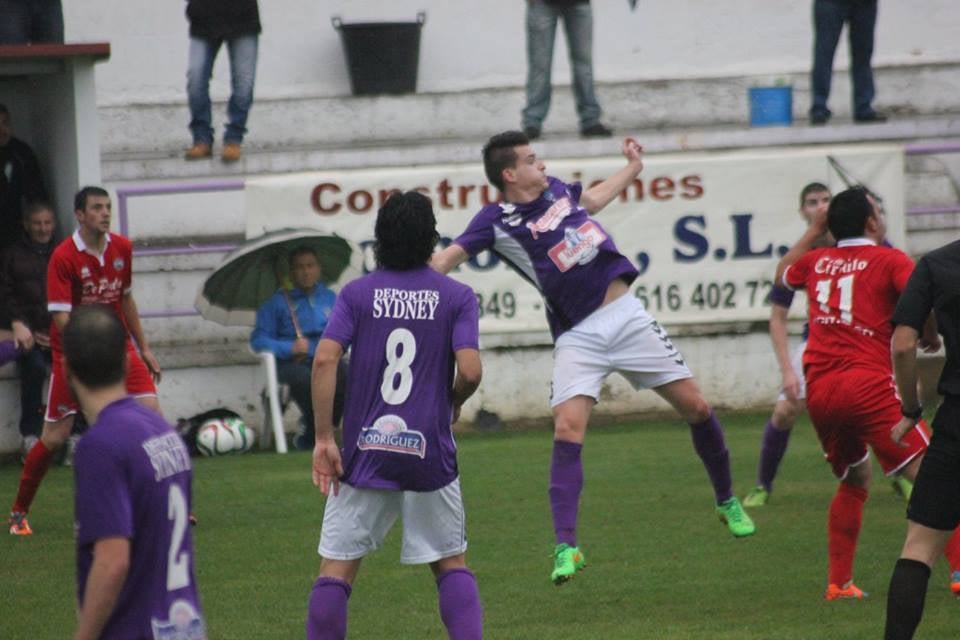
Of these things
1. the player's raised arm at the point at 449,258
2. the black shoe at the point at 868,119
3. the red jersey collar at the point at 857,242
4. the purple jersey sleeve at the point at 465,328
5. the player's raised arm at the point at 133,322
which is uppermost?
the black shoe at the point at 868,119

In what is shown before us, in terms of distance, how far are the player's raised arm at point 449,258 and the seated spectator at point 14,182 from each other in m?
6.49

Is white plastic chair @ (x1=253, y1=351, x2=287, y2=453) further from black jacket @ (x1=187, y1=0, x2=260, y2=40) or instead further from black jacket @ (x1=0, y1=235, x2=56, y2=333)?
black jacket @ (x1=187, y1=0, x2=260, y2=40)

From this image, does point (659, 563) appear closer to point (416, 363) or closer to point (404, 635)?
point (404, 635)

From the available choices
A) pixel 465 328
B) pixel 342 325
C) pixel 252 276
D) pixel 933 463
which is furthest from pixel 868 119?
pixel 342 325

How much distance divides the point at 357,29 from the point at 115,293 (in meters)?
9.05

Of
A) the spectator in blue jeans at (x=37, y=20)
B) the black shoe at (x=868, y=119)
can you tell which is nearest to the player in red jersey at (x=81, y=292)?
the spectator in blue jeans at (x=37, y=20)

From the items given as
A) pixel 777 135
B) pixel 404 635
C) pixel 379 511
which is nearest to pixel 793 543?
pixel 404 635

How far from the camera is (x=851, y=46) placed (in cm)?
1731

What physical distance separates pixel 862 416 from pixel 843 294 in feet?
1.91

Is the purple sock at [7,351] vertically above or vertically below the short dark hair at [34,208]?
below

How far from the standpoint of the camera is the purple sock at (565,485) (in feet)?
27.1

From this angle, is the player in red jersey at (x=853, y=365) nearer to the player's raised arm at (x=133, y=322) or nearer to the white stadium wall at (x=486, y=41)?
the player's raised arm at (x=133, y=322)

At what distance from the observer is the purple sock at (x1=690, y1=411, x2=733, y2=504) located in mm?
8758

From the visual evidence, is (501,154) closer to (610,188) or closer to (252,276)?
(610,188)
